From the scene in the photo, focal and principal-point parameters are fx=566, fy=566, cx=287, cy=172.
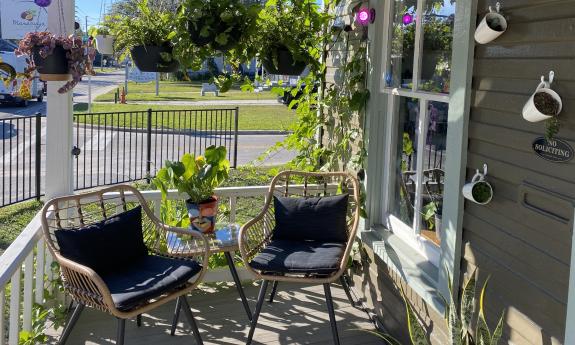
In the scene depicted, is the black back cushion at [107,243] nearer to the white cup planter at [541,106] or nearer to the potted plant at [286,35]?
the potted plant at [286,35]

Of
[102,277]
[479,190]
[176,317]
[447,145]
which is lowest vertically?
[176,317]

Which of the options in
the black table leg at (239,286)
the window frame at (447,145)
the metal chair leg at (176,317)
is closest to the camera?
the window frame at (447,145)

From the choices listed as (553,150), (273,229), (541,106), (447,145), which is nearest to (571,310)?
(553,150)

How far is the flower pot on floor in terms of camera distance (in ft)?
5.26

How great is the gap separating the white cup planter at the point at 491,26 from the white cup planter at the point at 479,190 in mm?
445

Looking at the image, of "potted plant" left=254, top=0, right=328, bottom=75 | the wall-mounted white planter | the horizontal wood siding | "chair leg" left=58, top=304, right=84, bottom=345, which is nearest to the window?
the horizontal wood siding

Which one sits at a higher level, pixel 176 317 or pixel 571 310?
pixel 571 310

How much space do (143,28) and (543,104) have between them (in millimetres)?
2056

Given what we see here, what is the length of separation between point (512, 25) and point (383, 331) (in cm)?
174

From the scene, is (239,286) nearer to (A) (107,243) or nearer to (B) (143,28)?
(A) (107,243)

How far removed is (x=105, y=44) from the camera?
2984 mm

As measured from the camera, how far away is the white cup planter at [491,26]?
73.2 inches

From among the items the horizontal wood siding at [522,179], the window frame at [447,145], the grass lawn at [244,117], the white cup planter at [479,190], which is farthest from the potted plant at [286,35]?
the grass lawn at [244,117]

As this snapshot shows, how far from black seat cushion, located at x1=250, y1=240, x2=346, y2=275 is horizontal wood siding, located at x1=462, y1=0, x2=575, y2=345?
72cm
